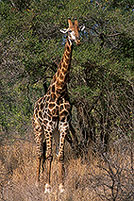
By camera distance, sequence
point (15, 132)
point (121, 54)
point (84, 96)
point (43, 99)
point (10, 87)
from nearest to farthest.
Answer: point (43, 99) < point (84, 96) < point (121, 54) < point (10, 87) < point (15, 132)

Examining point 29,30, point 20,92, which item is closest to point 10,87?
point 20,92

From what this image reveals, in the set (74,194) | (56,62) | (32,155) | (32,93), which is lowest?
(74,194)

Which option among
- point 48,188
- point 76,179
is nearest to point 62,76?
point 76,179

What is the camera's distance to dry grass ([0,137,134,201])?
16.1 feet

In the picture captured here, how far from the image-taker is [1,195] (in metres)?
6.32

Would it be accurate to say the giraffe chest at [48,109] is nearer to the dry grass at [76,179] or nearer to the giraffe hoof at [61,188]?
the dry grass at [76,179]

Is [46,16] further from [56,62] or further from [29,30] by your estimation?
[56,62]

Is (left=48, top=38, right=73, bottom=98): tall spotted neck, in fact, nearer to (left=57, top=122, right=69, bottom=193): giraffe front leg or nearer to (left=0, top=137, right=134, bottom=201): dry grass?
(left=57, top=122, right=69, bottom=193): giraffe front leg

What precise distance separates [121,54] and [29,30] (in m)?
2.64

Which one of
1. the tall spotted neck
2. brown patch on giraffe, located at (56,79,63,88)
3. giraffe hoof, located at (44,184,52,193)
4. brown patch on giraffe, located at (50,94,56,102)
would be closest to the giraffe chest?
brown patch on giraffe, located at (50,94,56,102)

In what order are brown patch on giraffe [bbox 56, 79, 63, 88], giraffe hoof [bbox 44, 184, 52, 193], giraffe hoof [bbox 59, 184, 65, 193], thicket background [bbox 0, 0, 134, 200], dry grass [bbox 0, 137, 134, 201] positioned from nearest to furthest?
dry grass [bbox 0, 137, 134, 201], giraffe hoof [bbox 59, 184, 65, 193], giraffe hoof [bbox 44, 184, 52, 193], brown patch on giraffe [bbox 56, 79, 63, 88], thicket background [bbox 0, 0, 134, 200]

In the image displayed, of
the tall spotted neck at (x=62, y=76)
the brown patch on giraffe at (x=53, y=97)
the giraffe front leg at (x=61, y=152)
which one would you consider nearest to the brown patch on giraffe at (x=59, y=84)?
the tall spotted neck at (x=62, y=76)

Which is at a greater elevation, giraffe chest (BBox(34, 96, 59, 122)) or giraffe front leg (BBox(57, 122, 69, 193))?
giraffe chest (BBox(34, 96, 59, 122))

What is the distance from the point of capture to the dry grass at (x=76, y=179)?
4.90 m
